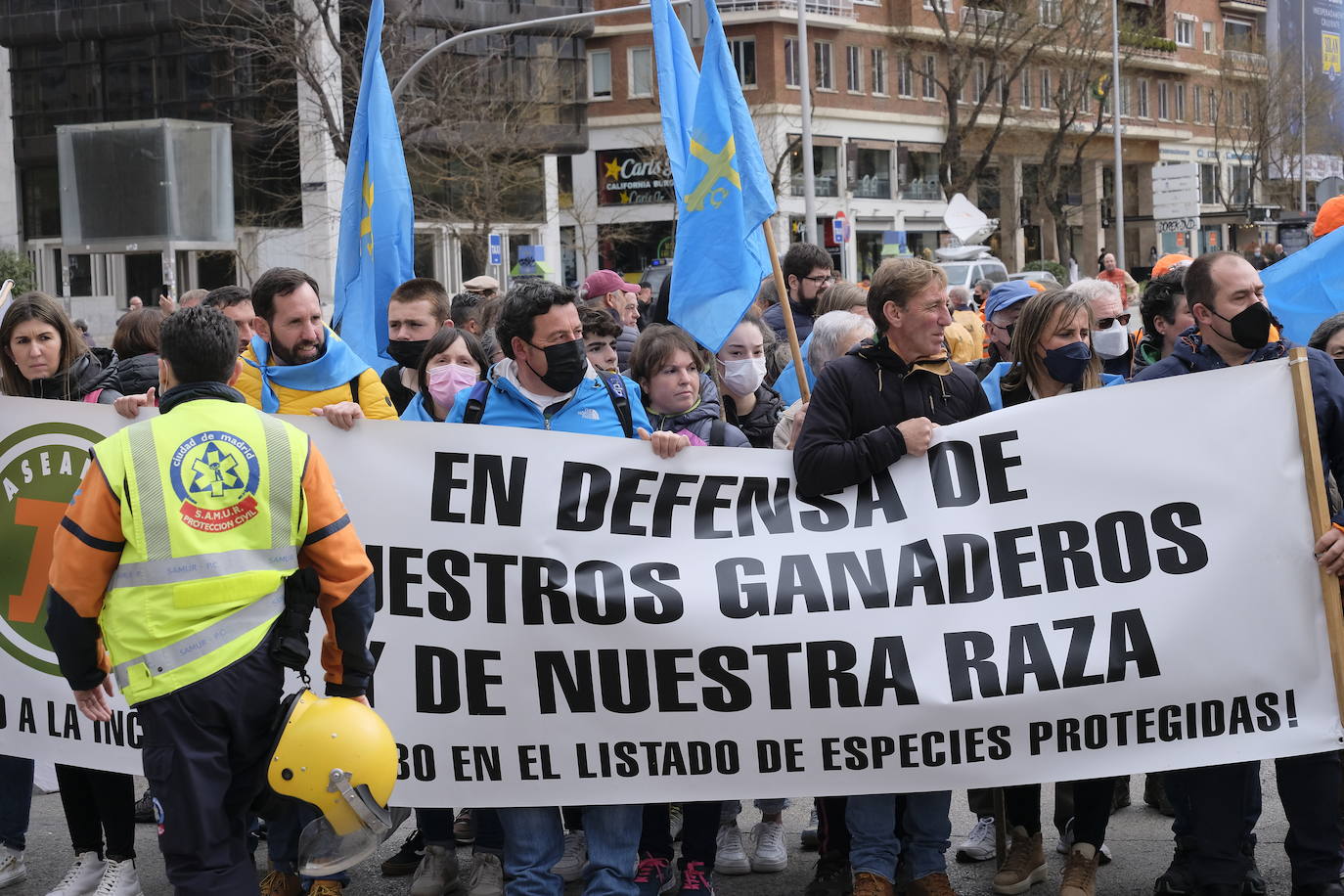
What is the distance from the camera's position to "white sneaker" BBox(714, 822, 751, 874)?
570 cm

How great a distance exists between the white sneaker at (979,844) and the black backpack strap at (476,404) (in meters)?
2.28

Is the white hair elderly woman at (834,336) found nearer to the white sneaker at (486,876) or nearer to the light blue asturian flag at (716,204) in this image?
the light blue asturian flag at (716,204)

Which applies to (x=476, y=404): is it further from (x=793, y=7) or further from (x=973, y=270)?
(x=793, y=7)

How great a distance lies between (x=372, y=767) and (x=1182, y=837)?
8.66 ft

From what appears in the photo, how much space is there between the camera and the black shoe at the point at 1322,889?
470cm

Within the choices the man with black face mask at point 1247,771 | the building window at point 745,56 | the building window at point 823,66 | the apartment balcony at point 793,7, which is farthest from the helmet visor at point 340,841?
the building window at point 823,66

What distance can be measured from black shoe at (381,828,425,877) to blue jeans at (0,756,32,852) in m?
1.27

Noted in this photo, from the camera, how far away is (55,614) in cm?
405

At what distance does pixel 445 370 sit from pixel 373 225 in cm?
160

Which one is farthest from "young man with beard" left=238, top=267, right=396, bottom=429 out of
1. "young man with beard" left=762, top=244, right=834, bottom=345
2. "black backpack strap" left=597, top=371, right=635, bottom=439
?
"young man with beard" left=762, top=244, right=834, bottom=345

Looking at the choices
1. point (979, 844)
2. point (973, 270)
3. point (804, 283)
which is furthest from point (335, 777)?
point (973, 270)

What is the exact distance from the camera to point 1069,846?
17.9ft

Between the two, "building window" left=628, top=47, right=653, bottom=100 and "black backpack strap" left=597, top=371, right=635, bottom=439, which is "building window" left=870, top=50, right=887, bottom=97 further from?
"black backpack strap" left=597, top=371, right=635, bottom=439

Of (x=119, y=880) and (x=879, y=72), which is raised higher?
(x=879, y=72)
